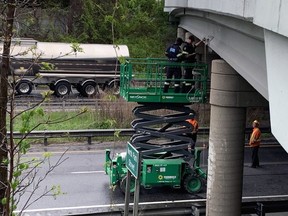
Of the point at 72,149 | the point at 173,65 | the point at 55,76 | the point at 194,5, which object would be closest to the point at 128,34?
the point at 55,76

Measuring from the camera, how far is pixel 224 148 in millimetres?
10352

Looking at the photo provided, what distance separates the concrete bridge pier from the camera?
10.1 m

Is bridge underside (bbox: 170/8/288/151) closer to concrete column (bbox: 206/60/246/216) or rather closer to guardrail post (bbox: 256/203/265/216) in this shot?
concrete column (bbox: 206/60/246/216)

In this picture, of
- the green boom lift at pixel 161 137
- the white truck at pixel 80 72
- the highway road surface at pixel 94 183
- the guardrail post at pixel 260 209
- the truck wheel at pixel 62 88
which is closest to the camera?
the guardrail post at pixel 260 209

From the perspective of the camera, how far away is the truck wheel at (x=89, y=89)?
92.1ft

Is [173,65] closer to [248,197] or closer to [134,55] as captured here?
[248,197]

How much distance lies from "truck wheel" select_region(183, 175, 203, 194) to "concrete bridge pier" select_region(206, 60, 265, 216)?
235 cm

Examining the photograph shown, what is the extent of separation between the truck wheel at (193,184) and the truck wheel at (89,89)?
15836 mm

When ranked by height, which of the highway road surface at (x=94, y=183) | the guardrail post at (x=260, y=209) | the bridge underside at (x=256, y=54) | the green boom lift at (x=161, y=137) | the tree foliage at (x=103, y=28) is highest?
the tree foliage at (x=103, y=28)

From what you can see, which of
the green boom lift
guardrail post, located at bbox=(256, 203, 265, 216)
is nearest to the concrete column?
guardrail post, located at bbox=(256, 203, 265, 216)

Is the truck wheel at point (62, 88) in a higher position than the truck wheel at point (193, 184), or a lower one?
higher

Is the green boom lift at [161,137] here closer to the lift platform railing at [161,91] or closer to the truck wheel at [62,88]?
the lift platform railing at [161,91]

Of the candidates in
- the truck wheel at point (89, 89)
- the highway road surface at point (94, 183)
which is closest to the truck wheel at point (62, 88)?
the truck wheel at point (89, 89)

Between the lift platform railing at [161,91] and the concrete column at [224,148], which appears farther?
the lift platform railing at [161,91]
